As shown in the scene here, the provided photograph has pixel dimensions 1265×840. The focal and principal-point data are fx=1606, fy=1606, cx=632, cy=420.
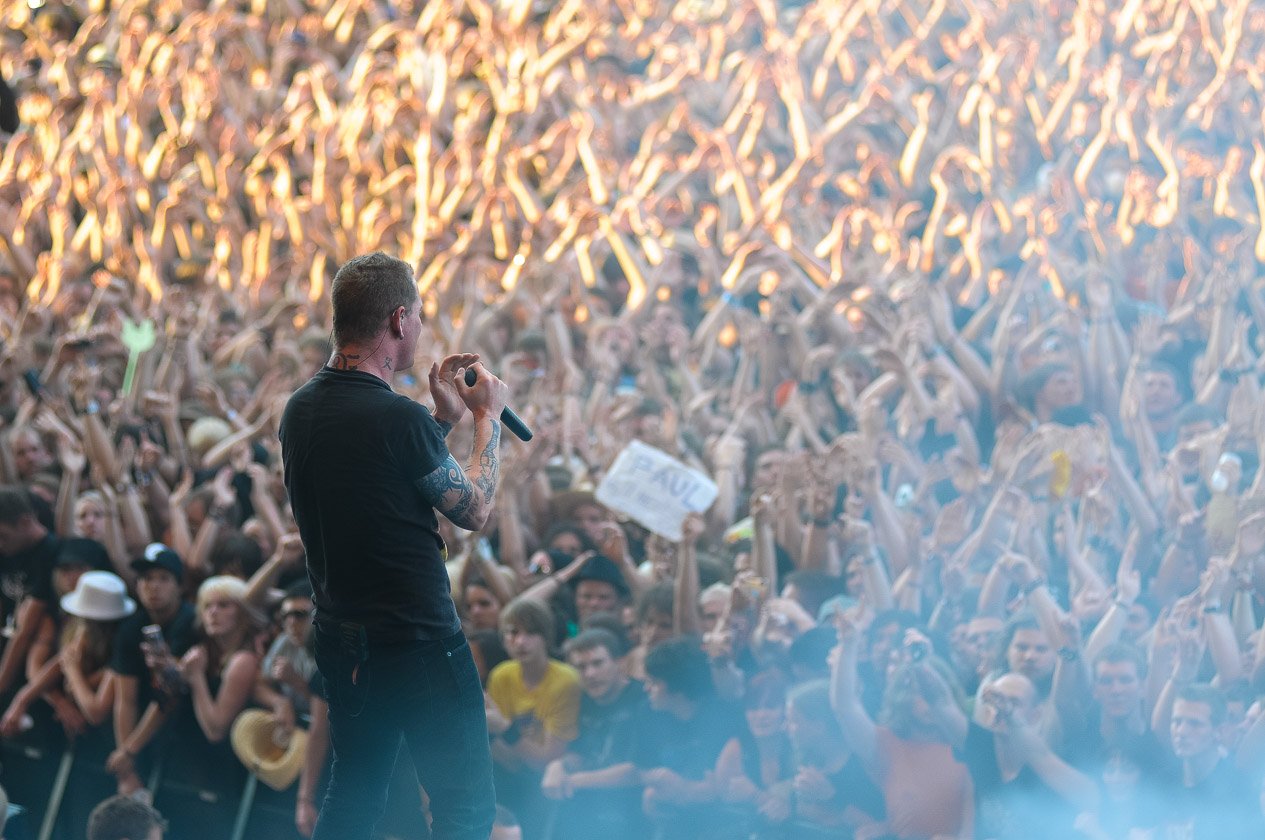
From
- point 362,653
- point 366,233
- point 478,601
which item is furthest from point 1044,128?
point 362,653

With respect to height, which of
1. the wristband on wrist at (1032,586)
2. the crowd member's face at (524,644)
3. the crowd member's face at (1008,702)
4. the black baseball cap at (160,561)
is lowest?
the crowd member's face at (1008,702)

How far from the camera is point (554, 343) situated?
6820 millimetres

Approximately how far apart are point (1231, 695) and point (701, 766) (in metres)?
1.30

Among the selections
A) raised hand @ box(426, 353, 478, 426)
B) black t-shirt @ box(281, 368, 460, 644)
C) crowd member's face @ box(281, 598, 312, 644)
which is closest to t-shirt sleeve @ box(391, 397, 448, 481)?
black t-shirt @ box(281, 368, 460, 644)

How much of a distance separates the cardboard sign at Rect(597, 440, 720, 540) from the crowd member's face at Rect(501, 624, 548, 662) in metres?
0.48

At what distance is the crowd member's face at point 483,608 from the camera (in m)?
4.82

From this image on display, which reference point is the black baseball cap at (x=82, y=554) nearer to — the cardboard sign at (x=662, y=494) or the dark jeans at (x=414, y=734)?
the cardboard sign at (x=662, y=494)

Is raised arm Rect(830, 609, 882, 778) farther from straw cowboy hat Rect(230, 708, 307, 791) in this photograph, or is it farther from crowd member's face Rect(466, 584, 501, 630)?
straw cowboy hat Rect(230, 708, 307, 791)

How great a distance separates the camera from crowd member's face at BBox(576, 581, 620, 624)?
4781 mm

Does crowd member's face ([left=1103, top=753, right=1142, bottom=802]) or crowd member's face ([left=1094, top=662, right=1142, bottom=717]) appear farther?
crowd member's face ([left=1094, top=662, right=1142, bottom=717])

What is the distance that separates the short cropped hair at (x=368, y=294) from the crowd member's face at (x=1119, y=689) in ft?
6.93

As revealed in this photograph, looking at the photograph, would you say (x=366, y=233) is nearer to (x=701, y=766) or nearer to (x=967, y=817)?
(x=701, y=766)

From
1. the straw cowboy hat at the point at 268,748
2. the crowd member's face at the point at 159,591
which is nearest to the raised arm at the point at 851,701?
the straw cowboy hat at the point at 268,748

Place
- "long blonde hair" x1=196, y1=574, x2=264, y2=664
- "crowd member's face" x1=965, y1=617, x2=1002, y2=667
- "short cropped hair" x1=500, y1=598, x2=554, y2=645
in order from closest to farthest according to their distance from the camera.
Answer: "crowd member's face" x1=965, y1=617, x2=1002, y2=667 < "short cropped hair" x1=500, y1=598, x2=554, y2=645 < "long blonde hair" x1=196, y1=574, x2=264, y2=664
